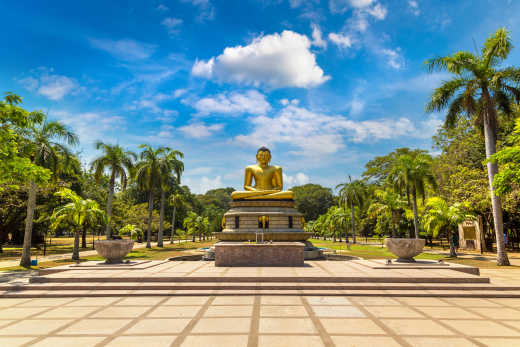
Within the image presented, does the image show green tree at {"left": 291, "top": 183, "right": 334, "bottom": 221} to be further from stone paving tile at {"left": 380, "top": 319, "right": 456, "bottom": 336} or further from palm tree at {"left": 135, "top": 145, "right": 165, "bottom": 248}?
stone paving tile at {"left": 380, "top": 319, "right": 456, "bottom": 336}

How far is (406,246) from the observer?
42.6ft

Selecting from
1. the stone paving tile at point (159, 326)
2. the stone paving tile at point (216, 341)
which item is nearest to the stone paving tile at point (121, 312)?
the stone paving tile at point (159, 326)

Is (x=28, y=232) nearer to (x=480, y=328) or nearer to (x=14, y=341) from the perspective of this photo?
(x=14, y=341)

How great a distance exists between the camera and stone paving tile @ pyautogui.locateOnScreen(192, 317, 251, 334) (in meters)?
5.97

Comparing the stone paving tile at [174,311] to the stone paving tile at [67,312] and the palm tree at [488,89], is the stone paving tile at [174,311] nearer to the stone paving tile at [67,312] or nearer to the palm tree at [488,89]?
the stone paving tile at [67,312]

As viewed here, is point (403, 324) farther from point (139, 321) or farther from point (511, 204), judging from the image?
point (511, 204)

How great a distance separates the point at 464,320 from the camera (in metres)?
6.59

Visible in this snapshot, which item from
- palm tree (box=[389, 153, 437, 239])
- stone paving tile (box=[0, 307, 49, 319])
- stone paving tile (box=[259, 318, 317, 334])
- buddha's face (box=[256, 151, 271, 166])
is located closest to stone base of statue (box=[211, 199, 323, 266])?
buddha's face (box=[256, 151, 271, 166])

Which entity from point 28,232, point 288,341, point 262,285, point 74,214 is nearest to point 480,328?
point 288,341

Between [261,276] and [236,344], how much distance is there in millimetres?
4727

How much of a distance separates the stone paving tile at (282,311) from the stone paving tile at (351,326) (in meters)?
0.65

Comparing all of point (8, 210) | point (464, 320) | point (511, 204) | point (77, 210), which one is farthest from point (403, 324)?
point (8, 210)

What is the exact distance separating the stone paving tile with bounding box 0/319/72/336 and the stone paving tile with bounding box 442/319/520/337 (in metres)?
8.16

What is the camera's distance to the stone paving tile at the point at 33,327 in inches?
236
